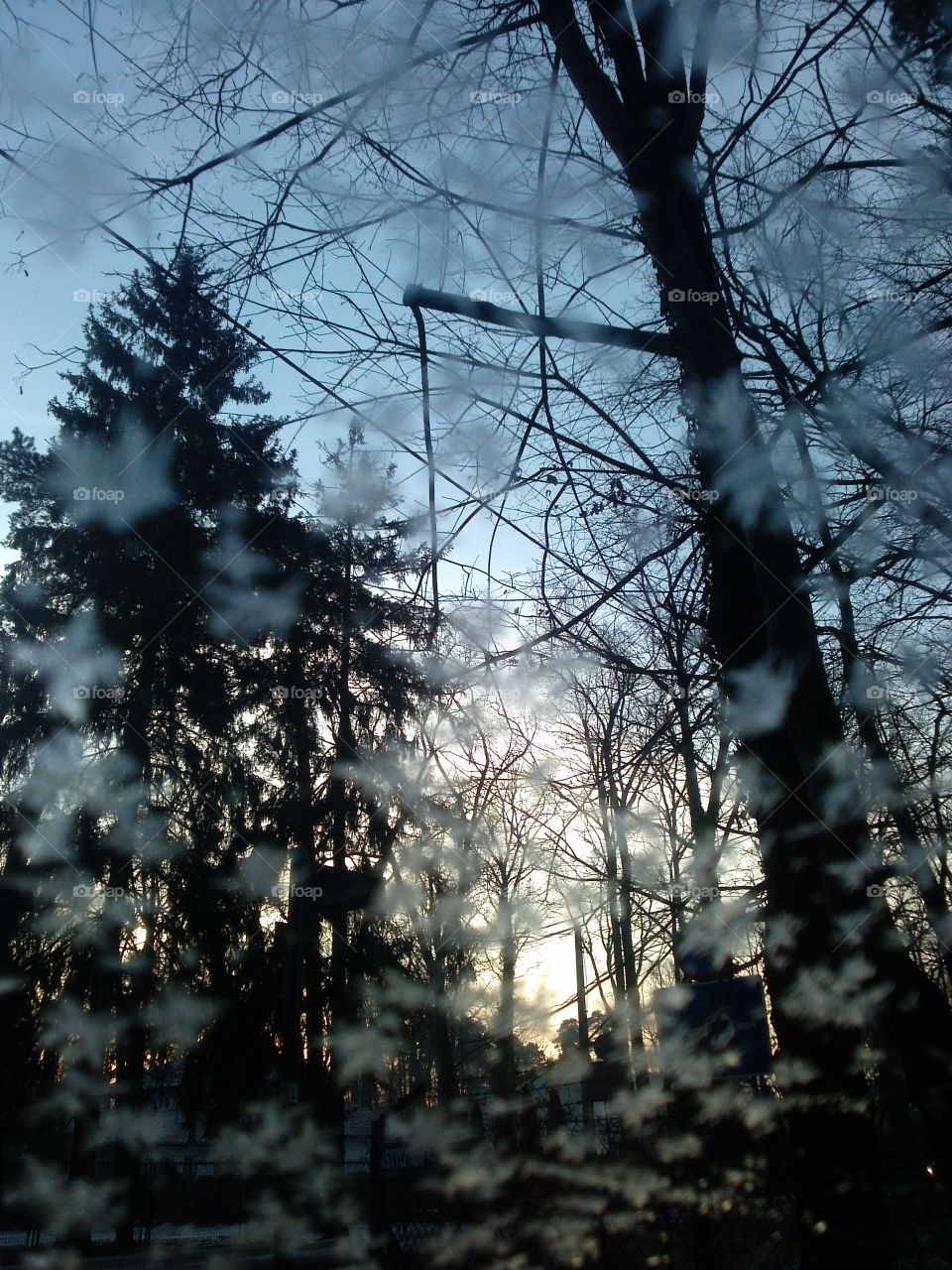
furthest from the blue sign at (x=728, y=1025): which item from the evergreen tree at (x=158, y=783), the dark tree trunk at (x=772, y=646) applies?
the evergreen tree at (x=158, y=783)

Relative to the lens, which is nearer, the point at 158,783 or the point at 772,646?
the point at 772,646

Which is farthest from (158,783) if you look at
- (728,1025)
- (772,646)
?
(772,646)

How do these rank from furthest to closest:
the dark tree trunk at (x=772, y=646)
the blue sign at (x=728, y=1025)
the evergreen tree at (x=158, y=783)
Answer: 1. the evergreen tree at (x=158, y=783)
2. the blue sign at (x=728, y=1025)
3. the dark tree trunk at (x=772, y=646)

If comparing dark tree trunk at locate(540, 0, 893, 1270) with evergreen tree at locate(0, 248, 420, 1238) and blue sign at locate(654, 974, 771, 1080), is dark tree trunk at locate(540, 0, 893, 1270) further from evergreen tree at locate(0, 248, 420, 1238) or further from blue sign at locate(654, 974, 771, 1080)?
evergreen tree at locate(0, 248, 420, 1238)

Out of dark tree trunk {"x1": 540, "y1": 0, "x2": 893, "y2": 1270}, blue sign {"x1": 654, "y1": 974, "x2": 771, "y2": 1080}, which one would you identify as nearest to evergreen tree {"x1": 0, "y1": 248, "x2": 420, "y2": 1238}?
blue sign {"x1": 654, "y1": 974, "x2": 771, "y2": 1080}

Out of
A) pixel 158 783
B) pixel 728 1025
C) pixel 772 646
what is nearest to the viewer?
pixel 772 646

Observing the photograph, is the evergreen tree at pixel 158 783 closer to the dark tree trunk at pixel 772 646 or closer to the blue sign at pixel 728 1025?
the blue sign at pixel 728 1025

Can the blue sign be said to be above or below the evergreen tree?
below

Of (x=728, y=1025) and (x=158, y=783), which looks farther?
(x=158, y=783)

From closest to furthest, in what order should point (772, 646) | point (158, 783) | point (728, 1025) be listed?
1. point (772, 646)
2. point (728, 1025)
3. point (158, 783)

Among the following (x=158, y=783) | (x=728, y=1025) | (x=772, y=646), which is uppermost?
(x=158, y=783)

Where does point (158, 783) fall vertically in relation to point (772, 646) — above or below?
above

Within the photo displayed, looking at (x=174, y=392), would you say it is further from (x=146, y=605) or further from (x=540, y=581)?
(x=540, y=581)

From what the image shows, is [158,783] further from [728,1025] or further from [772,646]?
[772,646]
